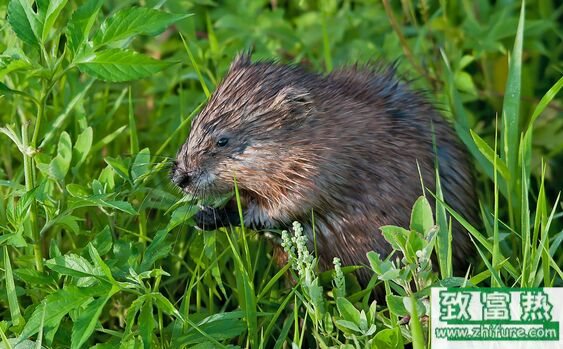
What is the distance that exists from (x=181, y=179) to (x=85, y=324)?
1.01 m

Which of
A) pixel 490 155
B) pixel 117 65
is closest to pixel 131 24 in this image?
pixel 117 65

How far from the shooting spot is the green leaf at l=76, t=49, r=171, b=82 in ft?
11.1

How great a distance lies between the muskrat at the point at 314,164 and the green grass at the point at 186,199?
0.46 ft

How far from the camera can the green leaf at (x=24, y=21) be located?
3.36 metres

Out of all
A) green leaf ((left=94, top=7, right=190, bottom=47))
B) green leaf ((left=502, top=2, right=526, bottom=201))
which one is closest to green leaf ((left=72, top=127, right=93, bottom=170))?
green leaf ((left=94, top=7, right=190, bottom=47))

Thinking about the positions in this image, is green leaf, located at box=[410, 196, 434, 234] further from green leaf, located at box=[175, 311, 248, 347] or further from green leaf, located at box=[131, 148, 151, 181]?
green leaf, located at box=[131, 148, 151, 181]

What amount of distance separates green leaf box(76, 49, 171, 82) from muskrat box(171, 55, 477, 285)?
559mm

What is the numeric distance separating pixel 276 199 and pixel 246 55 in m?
0.81

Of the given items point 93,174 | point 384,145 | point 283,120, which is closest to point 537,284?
point 384,145

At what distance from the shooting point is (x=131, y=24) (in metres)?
3.40

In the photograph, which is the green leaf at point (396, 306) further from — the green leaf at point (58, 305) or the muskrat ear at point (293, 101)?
the muskrat ear at point (293, 101)

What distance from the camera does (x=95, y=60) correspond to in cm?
338

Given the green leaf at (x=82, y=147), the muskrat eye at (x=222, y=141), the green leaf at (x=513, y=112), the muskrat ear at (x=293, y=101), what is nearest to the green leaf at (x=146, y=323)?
the green leaf at (x=82, y=147)

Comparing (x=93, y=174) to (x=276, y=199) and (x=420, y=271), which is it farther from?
(x=420, y=271)
